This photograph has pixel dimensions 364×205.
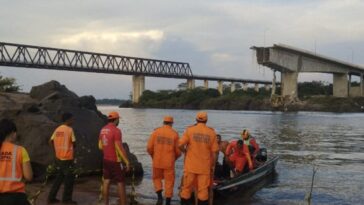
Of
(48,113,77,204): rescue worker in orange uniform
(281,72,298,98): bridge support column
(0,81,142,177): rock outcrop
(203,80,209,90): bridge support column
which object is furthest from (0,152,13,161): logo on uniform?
(203,80,209,90): bridge support column

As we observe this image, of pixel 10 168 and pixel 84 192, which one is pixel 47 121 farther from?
pixel 10 168

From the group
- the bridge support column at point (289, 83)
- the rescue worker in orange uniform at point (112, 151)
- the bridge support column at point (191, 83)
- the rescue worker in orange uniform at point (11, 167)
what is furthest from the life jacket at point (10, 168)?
the bridge support column at point (191, 83)

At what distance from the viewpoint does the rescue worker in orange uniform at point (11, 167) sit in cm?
611

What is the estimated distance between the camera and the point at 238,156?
1527 centimetres

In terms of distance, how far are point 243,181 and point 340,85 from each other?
5361 inches

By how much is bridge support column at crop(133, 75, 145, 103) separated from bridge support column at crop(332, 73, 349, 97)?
197ft

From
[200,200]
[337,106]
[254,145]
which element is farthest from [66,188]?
[337,106]

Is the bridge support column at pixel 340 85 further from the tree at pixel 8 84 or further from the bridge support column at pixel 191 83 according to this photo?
the tree at pixel 8 84

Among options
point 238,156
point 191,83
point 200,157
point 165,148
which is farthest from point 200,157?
point 191,83

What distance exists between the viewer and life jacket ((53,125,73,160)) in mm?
10797

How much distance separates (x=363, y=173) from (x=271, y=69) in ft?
357

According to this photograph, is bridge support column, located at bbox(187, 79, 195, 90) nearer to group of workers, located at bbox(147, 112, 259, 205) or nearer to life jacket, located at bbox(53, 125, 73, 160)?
group of workers, located at bbox(147, 112, 259, 205)

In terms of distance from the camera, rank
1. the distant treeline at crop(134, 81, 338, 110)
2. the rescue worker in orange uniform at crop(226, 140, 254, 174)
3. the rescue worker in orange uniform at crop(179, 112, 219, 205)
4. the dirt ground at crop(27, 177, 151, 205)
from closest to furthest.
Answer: the rescue worker in orange uniform at crop(179, 112, 219, 205)
the dirt ground at crop(27, 177, 151, 205)
the rescue worker in orange uniform at crop(226, 140, 254, 174)
the distant treeline at crop(134, 81, 338, 110)

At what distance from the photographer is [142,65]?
562 ft
